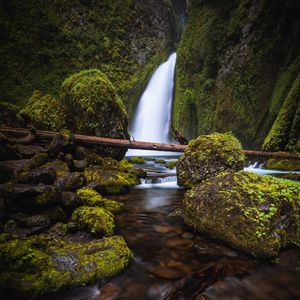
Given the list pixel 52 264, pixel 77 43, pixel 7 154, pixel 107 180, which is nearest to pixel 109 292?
pixel 52 264

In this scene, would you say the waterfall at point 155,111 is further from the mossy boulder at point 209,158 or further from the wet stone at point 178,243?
the wet stone at point 178,243

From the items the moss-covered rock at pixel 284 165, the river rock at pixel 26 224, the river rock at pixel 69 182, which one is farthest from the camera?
the moss-covered rock at pixel 284 165

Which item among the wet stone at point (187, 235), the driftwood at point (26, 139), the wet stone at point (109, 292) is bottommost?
the wet stone at point (109, 292)

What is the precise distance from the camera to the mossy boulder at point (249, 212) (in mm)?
3135

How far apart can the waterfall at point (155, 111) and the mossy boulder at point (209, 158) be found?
13669 millimetres

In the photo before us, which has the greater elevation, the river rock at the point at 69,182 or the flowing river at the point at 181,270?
the river rock at the point at 69,182

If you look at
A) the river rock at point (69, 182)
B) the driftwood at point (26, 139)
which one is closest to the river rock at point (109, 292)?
the river rock at point (69, 182)

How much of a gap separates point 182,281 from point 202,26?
22597mm

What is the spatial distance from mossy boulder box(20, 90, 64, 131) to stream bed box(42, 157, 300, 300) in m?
6.32

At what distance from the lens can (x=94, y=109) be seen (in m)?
8.93

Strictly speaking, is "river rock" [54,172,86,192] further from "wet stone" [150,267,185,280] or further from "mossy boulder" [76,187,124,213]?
"wet stone" [150,267,185,280]

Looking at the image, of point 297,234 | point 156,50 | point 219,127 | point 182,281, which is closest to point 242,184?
point 297,234

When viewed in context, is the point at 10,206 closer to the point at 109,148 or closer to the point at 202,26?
the point at 109,148

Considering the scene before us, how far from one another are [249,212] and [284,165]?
7951 mm
